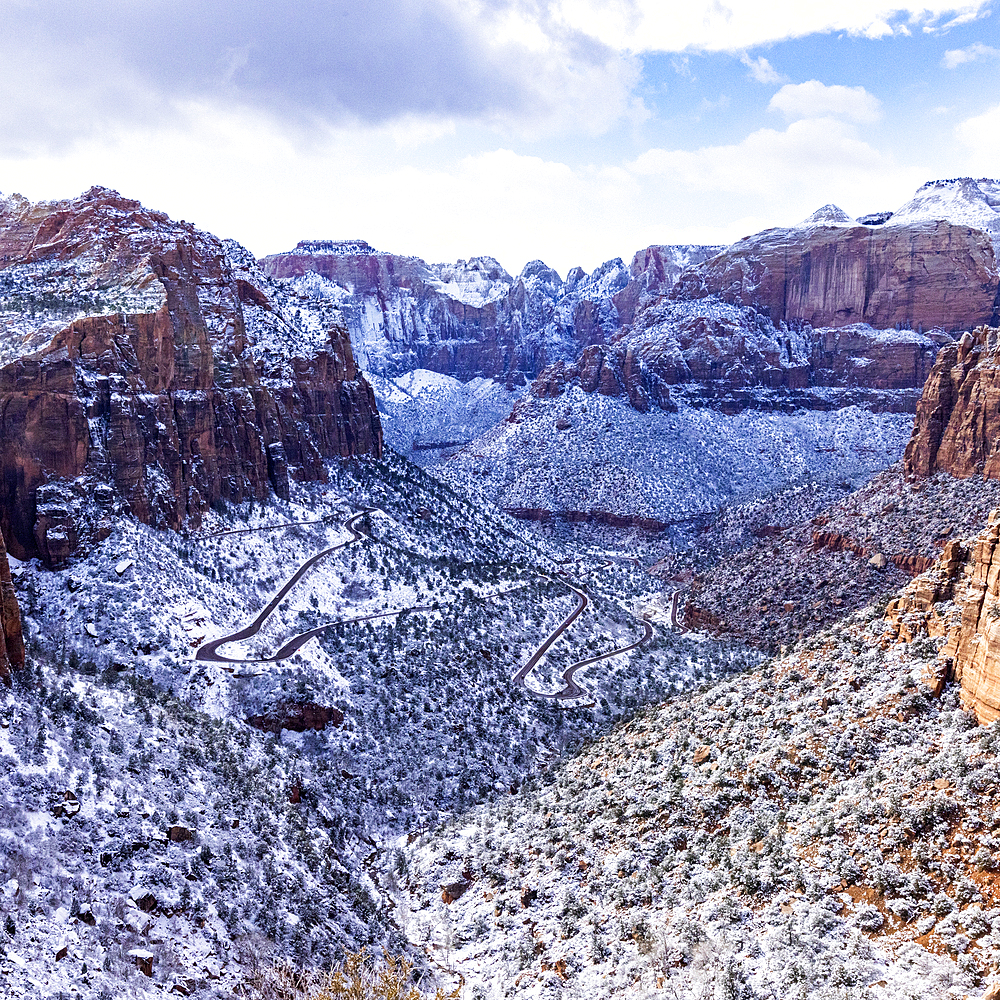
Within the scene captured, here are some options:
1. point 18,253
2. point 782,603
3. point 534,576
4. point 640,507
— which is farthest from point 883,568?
point 18,253

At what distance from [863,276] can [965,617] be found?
172269 millimetres

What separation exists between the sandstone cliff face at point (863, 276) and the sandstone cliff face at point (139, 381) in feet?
410

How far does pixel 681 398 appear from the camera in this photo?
16975 centimetres

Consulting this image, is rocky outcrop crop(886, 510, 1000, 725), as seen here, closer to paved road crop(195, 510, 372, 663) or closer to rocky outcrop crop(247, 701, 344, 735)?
rocky outcrop crop(247, 701, 344, 735)

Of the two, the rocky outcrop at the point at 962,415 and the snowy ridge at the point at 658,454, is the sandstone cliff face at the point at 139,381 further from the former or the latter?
the rocky outcrop at the point at 962,415

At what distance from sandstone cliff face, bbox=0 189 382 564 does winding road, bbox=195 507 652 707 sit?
8631mm

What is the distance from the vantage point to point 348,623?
220 ft

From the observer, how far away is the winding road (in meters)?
57.2

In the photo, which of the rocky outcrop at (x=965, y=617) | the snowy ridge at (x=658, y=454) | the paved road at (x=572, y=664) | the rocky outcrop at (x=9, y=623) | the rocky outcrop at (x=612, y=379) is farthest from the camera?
the rocky outcrop at (x=612, y=379)

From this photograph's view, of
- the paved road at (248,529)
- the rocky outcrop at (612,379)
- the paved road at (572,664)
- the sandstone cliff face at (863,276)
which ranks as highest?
the sandstone cliff face at (863,276)

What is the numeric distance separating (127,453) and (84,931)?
46261mm

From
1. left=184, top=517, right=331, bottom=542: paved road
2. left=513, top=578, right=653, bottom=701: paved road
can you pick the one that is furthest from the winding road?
left=184, top=517, right=331, bottom=542: paved road

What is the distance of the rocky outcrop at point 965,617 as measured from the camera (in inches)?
1093

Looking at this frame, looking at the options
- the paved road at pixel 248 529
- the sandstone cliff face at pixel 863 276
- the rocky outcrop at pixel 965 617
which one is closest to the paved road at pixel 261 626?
the paved road at pixel 248 529
